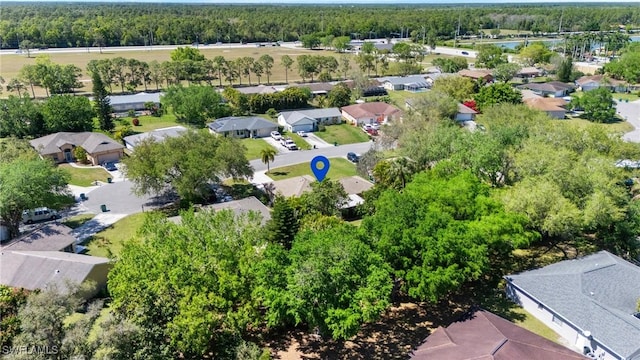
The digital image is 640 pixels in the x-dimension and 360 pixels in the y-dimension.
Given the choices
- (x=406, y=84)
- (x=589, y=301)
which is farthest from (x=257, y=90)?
(x=589, y=301)

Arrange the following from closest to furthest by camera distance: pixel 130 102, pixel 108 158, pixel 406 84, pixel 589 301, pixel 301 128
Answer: pixel 589 301 → pixel 108 158 → pixel 301 128 → pixel 130 102 → pixel 406 84

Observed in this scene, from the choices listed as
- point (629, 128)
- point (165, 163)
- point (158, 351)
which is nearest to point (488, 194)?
point (158, 351)

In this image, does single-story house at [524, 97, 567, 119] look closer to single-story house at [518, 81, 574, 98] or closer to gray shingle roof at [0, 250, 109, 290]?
single-story house at [518, 81, 574, 98]

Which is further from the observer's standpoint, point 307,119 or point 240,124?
point 307,119

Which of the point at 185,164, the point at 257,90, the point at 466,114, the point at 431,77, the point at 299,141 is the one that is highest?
the point at 257,90

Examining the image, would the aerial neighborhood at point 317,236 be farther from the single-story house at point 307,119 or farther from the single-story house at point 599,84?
the single-story house at point 599,84

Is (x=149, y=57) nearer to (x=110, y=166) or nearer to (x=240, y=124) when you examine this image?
(x=240, y=124)

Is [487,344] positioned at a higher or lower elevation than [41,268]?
lower

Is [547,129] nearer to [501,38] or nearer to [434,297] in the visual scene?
[434,297]
